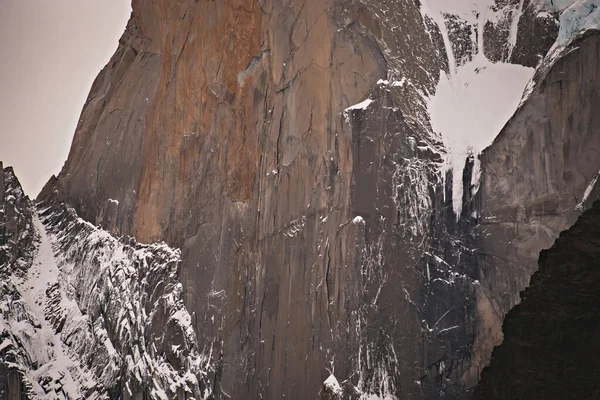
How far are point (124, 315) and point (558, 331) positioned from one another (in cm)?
1887

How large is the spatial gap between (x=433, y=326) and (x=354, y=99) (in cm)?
726

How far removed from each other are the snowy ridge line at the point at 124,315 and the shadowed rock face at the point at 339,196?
0.74 meters

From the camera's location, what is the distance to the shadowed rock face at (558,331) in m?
30.4

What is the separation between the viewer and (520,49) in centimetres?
3494

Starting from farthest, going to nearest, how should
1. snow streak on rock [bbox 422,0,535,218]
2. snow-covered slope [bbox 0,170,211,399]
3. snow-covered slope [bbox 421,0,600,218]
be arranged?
snow-covered slope [bbox 0,170,211,399] < snow streak on rock [bbox 422,0,535,218] < snow-covered slope [bbox 421,0,600,218]

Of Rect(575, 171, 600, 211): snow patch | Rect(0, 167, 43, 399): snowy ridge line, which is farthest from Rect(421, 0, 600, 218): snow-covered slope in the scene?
Rect(0, 167, 43, 399): snowy ridge line

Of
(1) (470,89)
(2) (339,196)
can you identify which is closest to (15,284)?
(2) (339,196)

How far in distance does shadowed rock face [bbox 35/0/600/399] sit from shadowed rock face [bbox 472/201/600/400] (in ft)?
2.67

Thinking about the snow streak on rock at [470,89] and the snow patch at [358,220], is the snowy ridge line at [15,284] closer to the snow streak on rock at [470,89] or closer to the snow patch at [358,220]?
the snow patch at [358,220]

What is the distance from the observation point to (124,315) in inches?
1766

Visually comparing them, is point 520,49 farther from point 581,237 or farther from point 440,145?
point 581,237

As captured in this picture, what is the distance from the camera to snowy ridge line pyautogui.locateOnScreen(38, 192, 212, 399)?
41.8m

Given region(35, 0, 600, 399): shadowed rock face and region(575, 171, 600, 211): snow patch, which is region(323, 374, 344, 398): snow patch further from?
region(575, 171, 600, 211): snow patch

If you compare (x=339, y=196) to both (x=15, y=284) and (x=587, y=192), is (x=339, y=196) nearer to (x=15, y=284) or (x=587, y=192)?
(x=587, y=192)
